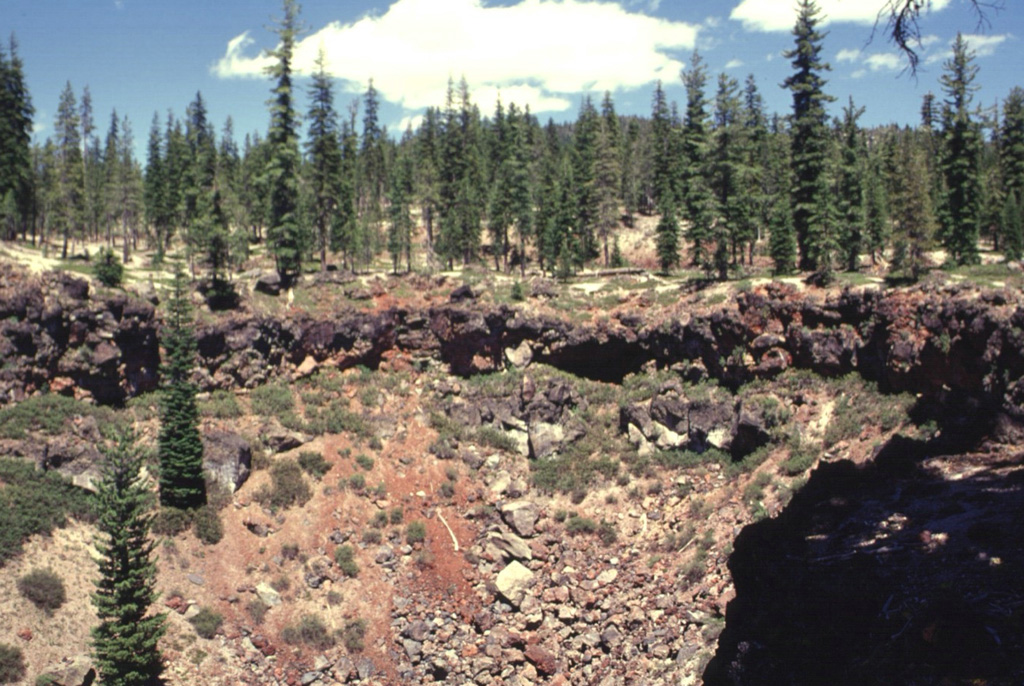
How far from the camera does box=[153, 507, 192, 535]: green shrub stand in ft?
107

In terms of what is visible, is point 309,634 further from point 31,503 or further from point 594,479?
point 594,479

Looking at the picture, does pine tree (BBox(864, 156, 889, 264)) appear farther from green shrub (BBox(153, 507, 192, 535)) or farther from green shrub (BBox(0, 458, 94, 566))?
green shrub (BBox(0, 458, 94, 566))

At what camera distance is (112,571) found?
24.8 metres

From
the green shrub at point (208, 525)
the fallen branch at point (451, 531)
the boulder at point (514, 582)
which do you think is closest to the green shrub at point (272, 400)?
the green shrub at point (208, 525)

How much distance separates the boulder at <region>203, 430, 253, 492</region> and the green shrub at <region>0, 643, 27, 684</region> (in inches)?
485

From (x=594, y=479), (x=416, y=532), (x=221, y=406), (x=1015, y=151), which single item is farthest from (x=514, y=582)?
(x=1015, y=151)

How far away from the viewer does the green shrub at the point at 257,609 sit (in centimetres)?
3028

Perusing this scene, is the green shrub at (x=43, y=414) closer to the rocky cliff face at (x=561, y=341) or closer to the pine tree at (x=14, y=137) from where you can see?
the rocky cliff face at (x=561, y=341)

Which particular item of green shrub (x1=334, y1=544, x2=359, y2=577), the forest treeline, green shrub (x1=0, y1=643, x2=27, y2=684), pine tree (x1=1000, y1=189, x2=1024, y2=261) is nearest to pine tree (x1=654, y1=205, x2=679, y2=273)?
the forest treeline

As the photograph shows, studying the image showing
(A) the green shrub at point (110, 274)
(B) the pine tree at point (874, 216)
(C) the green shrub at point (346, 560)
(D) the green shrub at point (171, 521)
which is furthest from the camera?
(B) the pine tree at point (874, 216)

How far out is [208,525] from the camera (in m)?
33.7

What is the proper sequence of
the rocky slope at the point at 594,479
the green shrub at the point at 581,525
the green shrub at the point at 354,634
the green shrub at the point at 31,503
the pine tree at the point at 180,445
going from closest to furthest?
the rocky slope at the point at 594,479, the green shrub at the point at 31,503, the green shrub at the point at 354,634, the pine tree at the point at 180,445, the green shrub at the point at 581,525

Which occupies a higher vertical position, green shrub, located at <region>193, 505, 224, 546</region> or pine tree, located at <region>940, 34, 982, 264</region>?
pine tree, located at <region>940, 34, 982, 264</region>

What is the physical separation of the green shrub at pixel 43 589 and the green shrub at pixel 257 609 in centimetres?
791
